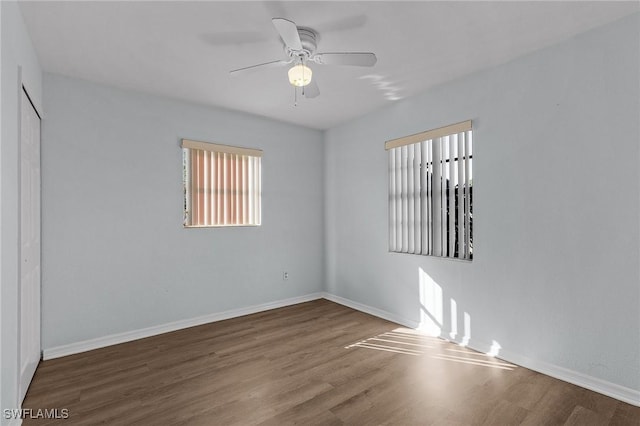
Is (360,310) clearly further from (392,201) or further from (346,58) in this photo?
(346,58)

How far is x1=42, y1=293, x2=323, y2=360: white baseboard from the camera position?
10.2 feet

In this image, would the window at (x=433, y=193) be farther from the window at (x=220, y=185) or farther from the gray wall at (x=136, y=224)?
the window at (x=220, y=185)

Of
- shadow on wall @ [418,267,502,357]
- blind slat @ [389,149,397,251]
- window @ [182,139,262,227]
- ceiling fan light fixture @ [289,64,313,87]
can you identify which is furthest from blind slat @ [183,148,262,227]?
shadow on wall @ [418,267,502,357]

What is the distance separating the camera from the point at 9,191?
1.92m

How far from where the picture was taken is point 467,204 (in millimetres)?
3316

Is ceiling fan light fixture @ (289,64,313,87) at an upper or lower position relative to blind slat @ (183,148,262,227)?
upper

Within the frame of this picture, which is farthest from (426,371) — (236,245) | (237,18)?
(237,18)

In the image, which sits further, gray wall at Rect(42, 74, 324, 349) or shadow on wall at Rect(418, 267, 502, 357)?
shadow on wall at Rect(418, 267, 502, 357)

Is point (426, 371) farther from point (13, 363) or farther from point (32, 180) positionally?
point (32, 180)

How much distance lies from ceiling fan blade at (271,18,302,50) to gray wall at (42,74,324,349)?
2.27m

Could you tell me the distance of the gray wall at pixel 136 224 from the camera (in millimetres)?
3125

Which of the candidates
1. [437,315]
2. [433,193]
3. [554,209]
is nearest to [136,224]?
[433,193]

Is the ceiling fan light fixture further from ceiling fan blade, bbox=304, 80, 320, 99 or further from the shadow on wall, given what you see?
the shadow on wall

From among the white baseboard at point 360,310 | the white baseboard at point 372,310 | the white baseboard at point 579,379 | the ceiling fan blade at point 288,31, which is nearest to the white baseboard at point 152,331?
the white baseboard at point 360,310
